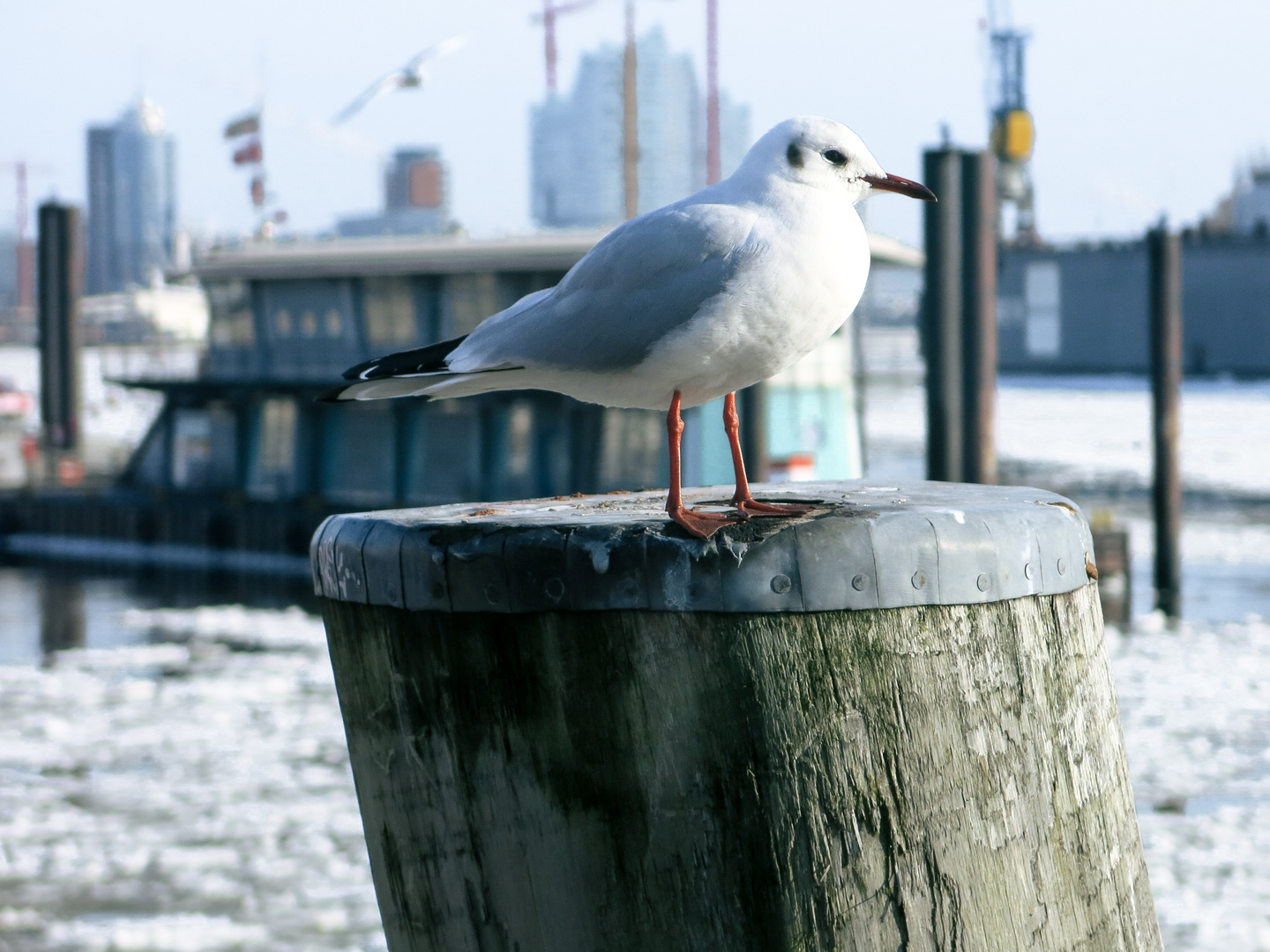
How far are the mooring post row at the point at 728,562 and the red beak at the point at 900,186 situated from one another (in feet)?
3.23

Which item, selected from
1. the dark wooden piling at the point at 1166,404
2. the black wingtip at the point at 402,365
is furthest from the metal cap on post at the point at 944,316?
the black wingtip at the point at 402,365

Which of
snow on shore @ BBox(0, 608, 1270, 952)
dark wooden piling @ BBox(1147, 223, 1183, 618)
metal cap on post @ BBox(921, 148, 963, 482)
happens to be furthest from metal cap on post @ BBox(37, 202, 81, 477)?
dark wooden piling @ BBox(1147, 223, 1183, 618)

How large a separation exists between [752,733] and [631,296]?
102 cm

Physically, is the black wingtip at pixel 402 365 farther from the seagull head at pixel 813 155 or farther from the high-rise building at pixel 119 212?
the high-rise building at pixel 119 212

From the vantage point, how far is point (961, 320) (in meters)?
15.2

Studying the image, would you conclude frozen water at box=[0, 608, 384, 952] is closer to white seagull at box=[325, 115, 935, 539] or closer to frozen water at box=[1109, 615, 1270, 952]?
frozen water at box=[1109, 615, 1270, 952]

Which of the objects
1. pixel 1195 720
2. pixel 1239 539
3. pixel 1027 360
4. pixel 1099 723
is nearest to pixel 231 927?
pixel 1099 723

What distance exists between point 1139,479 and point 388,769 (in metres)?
30.9

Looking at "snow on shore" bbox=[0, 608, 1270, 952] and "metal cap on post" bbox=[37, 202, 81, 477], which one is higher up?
"metal cap on post" bbox=[37, 202, 81, 477]

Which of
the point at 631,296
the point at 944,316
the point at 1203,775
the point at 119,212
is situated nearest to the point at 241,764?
the point at 1203,775

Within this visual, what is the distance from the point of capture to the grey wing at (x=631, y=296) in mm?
2361

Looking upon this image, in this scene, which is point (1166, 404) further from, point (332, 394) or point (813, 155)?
point (332, 394)

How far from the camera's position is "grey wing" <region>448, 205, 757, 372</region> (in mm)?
2361

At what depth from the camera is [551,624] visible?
64.5 inches
